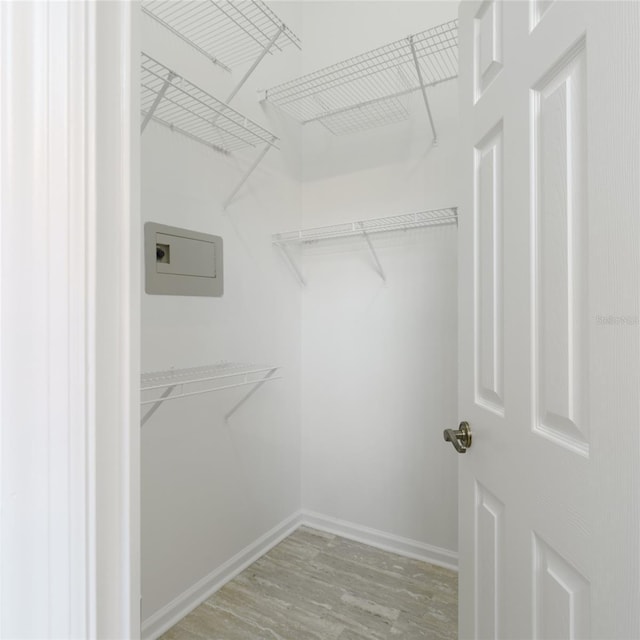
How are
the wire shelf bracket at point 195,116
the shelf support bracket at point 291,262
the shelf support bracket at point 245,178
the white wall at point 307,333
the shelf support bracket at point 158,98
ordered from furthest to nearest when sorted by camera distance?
the shelf support bracket at point 291,262 → the shelf support bracket at point 245,178 → the white wall at point 307,333 → the wire shelf bracket at point 195,116 → the shelf support bracket at point 158,98

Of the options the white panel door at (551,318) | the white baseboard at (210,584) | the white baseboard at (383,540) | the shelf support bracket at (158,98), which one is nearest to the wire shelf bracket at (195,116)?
the shelf support bracket at (158,98)

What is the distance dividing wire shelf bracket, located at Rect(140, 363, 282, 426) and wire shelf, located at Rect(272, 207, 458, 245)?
2.24 ft

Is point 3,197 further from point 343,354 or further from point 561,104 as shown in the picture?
point 343,354

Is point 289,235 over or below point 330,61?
below

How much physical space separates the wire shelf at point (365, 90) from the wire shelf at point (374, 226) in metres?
0.51

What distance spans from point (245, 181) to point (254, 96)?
0.45 metres

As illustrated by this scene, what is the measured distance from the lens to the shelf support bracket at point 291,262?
2.13 meters

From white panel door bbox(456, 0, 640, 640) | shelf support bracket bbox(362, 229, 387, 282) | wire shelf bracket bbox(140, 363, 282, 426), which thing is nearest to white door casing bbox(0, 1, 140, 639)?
white panel door bbox(456, 0, 640, 640)

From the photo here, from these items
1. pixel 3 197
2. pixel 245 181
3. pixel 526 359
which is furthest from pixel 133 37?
pixel 245 181

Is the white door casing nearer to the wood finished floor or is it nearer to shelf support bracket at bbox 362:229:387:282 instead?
the wood finished floor

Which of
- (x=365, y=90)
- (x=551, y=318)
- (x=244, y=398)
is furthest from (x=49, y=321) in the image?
(x=365, y=90)

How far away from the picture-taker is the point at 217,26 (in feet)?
5.54

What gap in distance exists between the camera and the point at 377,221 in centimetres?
192

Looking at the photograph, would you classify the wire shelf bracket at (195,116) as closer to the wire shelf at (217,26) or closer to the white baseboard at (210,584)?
the wire shelf at (217,26)
